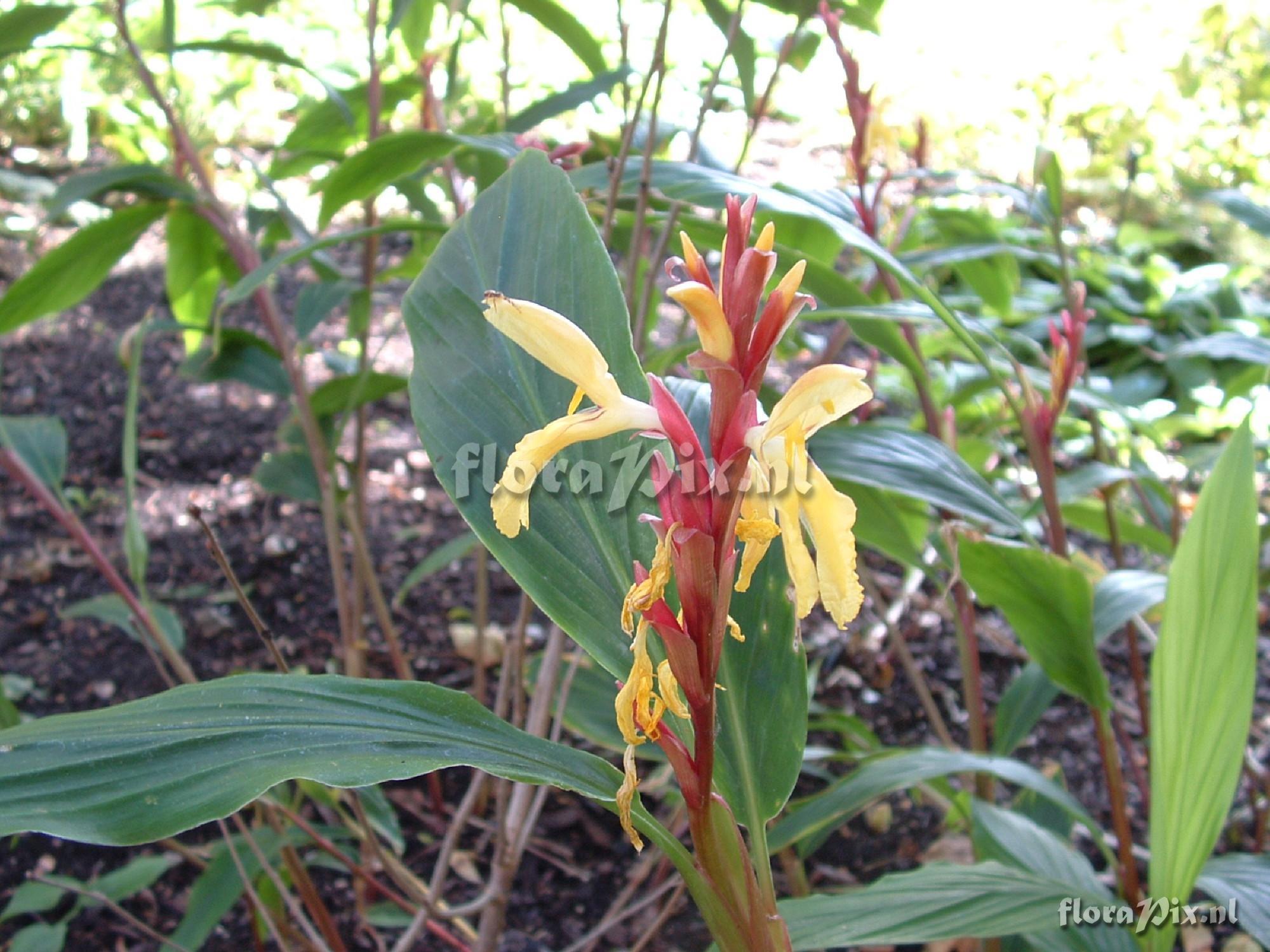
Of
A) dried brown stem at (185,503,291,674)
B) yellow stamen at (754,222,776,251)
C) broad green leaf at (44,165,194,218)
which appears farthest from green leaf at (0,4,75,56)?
yellow stamen at (754,222,776,251)

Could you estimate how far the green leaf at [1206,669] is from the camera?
2.21 ft

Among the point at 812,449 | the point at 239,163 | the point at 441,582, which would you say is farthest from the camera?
the point at 239,163

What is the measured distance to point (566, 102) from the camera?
3.51 ft

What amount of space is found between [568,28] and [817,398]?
88cm

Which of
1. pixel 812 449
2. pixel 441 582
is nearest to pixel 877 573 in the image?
pixel 441 582

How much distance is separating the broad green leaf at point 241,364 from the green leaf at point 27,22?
361 mm

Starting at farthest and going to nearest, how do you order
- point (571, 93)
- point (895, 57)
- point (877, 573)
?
point (895, 57)
point (877, 573)
point (571, 93)

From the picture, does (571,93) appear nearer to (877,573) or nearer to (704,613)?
(704,613)

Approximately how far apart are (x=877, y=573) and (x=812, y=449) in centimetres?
121

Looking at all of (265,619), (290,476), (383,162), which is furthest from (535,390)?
(265,619)

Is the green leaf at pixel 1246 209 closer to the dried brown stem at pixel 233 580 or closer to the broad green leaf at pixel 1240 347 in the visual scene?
the broad green leaf at pixel 1240 347

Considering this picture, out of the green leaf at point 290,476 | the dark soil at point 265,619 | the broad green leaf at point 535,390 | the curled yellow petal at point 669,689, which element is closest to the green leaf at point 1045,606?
the broad green leaf at point 535,390

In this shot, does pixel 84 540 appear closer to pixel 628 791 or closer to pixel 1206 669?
pixel 628 791

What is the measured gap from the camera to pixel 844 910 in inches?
26.8
